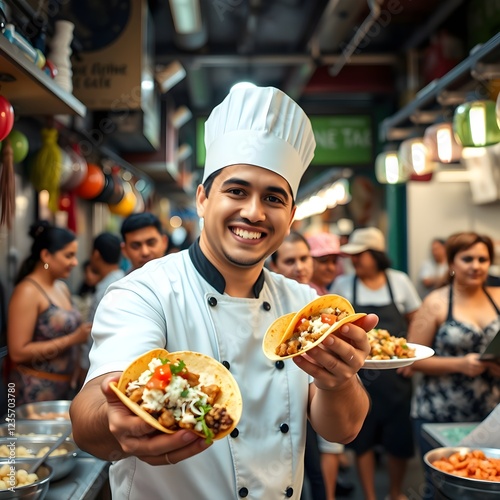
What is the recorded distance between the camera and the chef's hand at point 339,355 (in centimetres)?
137

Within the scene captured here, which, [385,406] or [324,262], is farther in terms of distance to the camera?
[324,262]

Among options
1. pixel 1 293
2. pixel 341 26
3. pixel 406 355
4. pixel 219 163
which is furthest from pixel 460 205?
pixel 219 163

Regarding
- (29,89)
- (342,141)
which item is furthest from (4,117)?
(342,141)

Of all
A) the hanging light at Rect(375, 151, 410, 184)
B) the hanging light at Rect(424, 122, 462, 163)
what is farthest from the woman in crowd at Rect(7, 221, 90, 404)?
the hanging light at Rect(375, 151, 410, 184)

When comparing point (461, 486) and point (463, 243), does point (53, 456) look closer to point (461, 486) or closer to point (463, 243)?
point (461, 486)

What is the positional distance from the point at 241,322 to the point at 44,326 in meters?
2.00

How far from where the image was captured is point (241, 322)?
1728mm

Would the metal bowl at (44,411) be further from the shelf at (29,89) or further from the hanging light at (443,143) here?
the hanging light at (443,143)

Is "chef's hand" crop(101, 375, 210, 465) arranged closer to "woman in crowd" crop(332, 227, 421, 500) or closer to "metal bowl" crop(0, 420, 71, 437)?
"metal bowl" crop(0, 420, 71, 437)

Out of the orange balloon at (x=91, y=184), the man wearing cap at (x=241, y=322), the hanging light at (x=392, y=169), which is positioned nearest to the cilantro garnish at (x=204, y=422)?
the man wearing cap at (x=241, y=322)

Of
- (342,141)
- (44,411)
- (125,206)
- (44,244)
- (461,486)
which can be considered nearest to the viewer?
(461,486)

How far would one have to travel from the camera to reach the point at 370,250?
4.66 meters

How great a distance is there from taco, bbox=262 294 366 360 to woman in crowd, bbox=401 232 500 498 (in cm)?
199

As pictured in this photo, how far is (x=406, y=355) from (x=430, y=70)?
4.53 m
